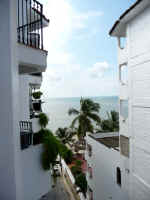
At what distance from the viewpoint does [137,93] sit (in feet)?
18.5

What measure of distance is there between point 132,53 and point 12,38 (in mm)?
4280

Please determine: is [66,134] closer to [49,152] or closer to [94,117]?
[94,117]

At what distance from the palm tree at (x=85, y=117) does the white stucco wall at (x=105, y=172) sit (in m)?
7.32

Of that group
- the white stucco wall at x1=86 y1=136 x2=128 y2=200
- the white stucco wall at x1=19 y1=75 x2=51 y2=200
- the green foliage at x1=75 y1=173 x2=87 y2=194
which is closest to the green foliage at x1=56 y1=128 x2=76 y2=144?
the green foliage at x1=75 y1=173 x2=87 y2=194

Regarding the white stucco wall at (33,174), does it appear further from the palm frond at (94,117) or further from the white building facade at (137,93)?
the palm frond at (94,117)

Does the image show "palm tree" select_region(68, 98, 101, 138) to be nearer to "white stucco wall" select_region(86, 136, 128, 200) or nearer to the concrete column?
"white stucco wall" select_region(86, 136, 128, 200)

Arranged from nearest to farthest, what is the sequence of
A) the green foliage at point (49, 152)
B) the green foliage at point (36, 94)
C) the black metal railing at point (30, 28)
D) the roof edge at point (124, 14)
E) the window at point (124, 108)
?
the black metal railing at point (30, 28) < the roof edge at point (124, 14) < the green foliage at point (49, 152) < the window at point (124, 108) < the green foliage at point (36, 94)

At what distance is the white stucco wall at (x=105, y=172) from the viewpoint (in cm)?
777

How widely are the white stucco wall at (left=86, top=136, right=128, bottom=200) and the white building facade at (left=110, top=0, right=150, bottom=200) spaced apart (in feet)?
3.99

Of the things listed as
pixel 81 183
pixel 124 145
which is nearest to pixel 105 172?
pixel 124 145

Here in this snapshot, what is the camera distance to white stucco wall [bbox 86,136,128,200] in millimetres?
7767

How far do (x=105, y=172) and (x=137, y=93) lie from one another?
6079 mm

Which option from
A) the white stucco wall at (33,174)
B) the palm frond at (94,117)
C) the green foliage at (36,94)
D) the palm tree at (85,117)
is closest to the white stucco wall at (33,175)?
the white stucco wall at (33,174)

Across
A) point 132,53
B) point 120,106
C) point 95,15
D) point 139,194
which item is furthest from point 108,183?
point 95,15
